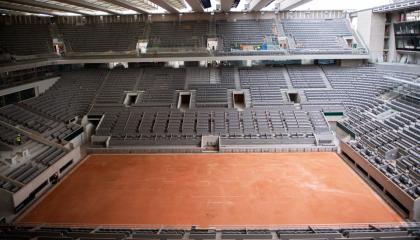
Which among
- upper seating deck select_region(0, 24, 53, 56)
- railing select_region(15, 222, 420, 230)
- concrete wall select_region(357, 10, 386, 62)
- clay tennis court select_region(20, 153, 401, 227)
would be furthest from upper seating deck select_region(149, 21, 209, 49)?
railing select_region(15, 222, 420, 230)

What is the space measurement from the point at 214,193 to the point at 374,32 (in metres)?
22.9

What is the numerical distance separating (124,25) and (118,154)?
17.2m

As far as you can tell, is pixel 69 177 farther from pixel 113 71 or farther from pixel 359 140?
pixel 359 140

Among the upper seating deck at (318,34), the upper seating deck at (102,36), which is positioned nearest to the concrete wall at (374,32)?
the upper seating deck at (318,34)

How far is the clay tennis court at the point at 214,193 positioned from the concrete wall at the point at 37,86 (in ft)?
28.9

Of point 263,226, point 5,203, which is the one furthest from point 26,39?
point 263,226

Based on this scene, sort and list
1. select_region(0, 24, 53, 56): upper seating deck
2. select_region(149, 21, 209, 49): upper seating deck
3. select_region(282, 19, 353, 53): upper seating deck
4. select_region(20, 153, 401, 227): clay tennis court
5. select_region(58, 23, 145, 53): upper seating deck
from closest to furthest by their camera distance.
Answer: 1. select_region(20, 153, 401, 227): clay tennis court
2. select_region(0, 24, 53, 56): upper seating deck
3. select_region(282, 19, 353, 53): upper seating deck
4. select_region(149, 21, 209, 49): upper seating deck
5. select_region(58, 23, 145, 53): upper seating deck

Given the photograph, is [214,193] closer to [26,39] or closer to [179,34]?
[179,34]

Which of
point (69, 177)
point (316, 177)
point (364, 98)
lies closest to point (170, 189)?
point (69, 177)

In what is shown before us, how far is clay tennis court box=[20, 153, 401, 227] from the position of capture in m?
14.7

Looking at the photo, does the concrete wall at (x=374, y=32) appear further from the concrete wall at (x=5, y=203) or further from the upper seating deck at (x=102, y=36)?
the concrete wall at (x=5, y=203)

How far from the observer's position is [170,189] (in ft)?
57.8

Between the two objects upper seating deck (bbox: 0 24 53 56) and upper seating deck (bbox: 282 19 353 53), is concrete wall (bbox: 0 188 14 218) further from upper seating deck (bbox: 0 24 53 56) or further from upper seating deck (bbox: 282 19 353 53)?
upper seating deck (bbox: 282 19 353 53)

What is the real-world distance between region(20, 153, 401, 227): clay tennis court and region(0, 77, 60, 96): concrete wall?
882 cm
